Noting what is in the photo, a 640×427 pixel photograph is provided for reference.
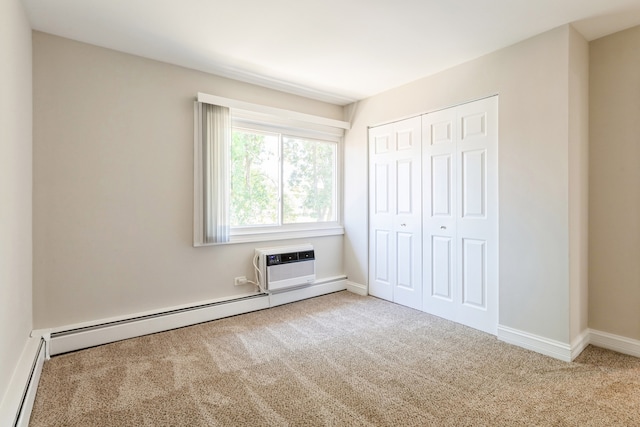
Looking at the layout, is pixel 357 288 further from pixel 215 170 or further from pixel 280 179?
pixel 215 170

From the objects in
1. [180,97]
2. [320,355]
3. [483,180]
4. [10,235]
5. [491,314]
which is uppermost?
[180,97]

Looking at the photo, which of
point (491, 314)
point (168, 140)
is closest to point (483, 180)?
point (491, 314)

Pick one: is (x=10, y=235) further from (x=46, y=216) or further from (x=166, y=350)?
(x=166, y=350)

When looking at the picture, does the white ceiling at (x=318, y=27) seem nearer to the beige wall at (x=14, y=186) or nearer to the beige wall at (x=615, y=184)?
the beige wall at (x=615, y=184)

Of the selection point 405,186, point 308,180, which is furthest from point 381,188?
point 308,180

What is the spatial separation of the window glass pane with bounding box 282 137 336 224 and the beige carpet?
1580 mm

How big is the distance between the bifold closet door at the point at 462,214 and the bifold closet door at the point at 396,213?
13 cm

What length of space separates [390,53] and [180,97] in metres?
2.06

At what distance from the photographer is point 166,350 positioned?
8.50 ft

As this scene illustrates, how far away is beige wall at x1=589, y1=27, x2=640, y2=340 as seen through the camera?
97.4 inches

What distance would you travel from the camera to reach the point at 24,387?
5.77 ft

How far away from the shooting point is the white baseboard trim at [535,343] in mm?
2412

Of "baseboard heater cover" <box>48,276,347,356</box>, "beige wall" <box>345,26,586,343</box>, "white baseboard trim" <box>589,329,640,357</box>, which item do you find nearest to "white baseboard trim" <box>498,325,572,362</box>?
"beige wall" <box>345,26,586,343</box>

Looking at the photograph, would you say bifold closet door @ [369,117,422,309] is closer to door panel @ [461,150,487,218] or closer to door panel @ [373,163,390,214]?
door panel @ [373,163,390,214]
